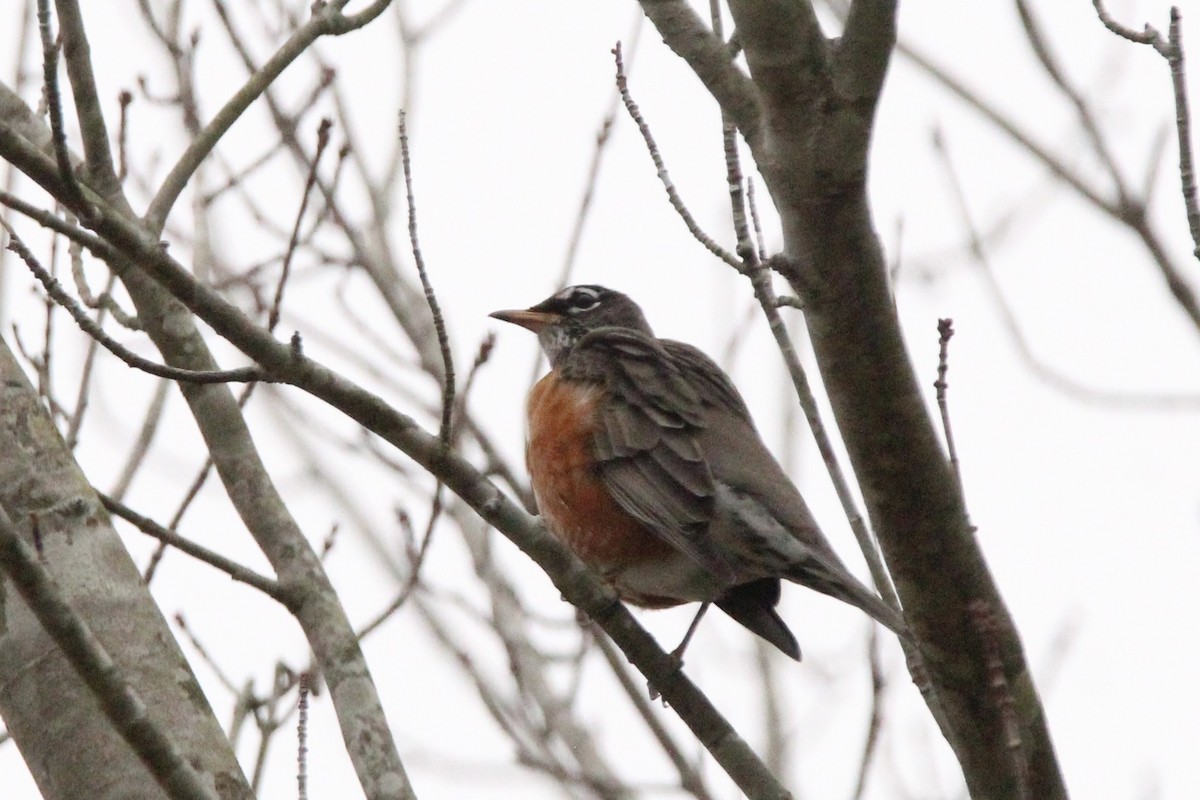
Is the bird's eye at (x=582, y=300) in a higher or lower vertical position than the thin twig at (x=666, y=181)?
higher

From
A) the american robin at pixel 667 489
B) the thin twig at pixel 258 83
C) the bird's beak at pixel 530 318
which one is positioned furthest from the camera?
the bird's beak at pixel 530 318

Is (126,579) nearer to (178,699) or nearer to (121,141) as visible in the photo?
(178,699)

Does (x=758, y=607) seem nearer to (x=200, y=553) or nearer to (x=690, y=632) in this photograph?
(x=690, y=632)

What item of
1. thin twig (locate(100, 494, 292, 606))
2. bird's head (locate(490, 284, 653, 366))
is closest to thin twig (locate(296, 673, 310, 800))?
thin twig (locate(100, 494, 292, 606))

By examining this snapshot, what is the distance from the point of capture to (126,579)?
369 cm

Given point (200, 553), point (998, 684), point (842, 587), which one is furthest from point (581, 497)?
point (998, 684)

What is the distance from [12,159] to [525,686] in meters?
3.63

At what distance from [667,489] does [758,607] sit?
55 centimetres

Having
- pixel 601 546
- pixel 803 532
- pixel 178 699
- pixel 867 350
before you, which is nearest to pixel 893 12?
pixel 867 350

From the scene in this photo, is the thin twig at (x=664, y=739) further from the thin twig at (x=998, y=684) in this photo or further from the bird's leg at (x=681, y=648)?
the thin twig at (x=998, y=684)

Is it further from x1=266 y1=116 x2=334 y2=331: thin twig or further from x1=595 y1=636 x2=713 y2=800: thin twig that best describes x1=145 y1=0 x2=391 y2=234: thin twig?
x1=595 y1=636 x2=713 y2=800: thin twig

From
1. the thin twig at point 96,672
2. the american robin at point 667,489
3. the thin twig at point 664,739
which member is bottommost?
the thin twig at point 96,672

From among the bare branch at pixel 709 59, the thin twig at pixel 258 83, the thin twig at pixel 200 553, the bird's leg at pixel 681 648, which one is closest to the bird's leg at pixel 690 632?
the bird's leg at pixel 681 648

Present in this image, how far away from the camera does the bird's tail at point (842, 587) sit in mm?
4152
